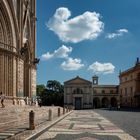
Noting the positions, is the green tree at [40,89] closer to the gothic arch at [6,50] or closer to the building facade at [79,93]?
the building facade at [79,93]

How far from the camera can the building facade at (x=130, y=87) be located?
10369 cm

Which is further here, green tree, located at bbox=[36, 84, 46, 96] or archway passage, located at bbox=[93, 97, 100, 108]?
archway passage, located at bbox=[93, 97, 100, 108]

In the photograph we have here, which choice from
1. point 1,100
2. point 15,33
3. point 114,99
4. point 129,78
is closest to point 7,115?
point 1,100

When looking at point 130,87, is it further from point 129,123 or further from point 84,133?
point 84,133

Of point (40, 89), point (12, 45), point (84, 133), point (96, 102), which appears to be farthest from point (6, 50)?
point (96, 102)

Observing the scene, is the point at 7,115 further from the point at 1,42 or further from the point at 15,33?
the point at 15,33

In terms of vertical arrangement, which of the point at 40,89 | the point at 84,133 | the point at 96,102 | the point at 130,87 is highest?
the point at 130,87

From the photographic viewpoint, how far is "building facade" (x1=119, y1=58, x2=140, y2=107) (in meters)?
104

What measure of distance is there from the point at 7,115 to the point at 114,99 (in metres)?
122

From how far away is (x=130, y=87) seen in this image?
11100 cm

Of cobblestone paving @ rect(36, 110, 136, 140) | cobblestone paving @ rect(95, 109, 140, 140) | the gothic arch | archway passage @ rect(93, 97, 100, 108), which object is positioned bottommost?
archway passage @ rect(93, 97, 100, 108)

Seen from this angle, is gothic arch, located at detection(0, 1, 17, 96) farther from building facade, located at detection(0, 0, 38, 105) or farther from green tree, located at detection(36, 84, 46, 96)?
green tree, located at detection(36, 84, 46, 96)

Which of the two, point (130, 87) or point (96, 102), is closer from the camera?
point (130, 87)

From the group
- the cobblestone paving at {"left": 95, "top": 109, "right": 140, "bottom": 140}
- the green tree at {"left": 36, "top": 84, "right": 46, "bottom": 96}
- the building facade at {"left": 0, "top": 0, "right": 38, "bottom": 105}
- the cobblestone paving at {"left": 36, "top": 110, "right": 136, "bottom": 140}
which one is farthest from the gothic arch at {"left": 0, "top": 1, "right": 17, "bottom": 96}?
the green tree at {"left": 36, "top": 84, "right": 46, "bottom": 96}
